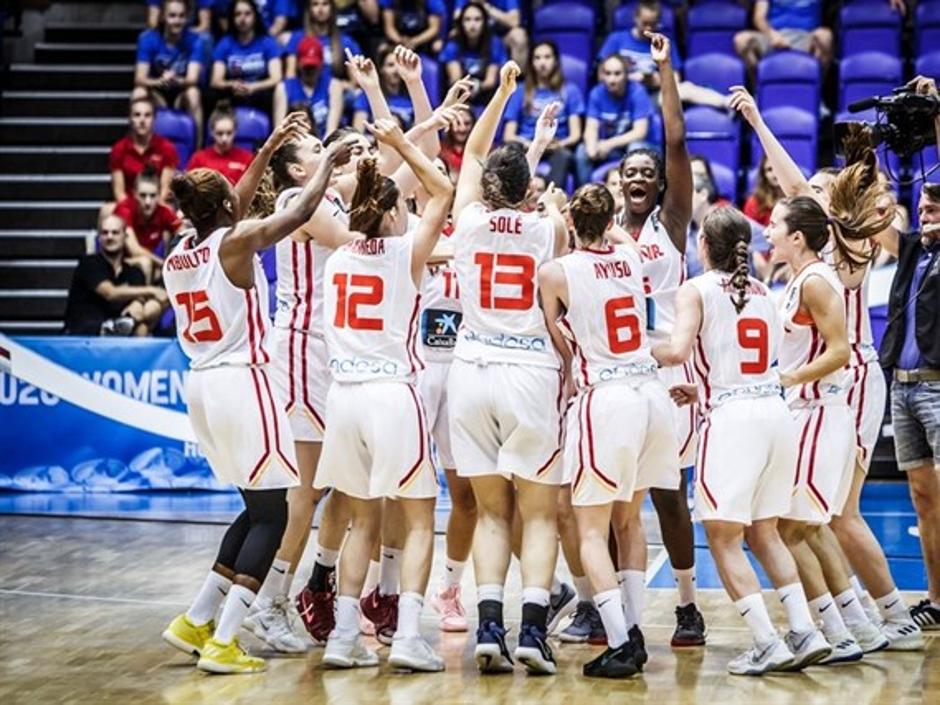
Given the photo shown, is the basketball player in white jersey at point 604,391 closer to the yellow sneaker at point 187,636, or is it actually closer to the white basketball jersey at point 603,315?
the white basketball jersey at point 603,315

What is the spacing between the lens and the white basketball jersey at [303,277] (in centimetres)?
820

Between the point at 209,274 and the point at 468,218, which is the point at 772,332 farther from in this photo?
the point at 209,274

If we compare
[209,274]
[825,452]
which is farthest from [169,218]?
[825,452]

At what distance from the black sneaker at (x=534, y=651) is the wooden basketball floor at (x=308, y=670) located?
0.07 m

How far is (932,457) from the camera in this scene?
8500 mm

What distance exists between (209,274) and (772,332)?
245 cm

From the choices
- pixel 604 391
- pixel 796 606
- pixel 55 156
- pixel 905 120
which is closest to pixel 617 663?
pixel 796 606

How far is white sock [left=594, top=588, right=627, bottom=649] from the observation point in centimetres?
729

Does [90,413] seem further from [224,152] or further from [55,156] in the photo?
[55,156]

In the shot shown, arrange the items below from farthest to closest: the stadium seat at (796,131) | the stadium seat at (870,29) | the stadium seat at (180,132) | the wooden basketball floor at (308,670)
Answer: the stadium seat at (180,132)
the stadium seat at (870,29)
the stadium seat at (796,131)
the wooden basketball floor at (308,670)

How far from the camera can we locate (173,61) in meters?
16.2

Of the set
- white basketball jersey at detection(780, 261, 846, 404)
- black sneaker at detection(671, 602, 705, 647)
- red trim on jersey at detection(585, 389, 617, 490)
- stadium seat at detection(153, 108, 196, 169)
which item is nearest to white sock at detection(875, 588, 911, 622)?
black sneaker at detection(671, 602, 705, 647)

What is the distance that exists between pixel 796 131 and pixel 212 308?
8394mm

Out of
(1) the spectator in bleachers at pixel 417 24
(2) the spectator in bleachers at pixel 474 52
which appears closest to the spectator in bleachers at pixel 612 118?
(2) the spectator in bleachers at pixel 474 52
